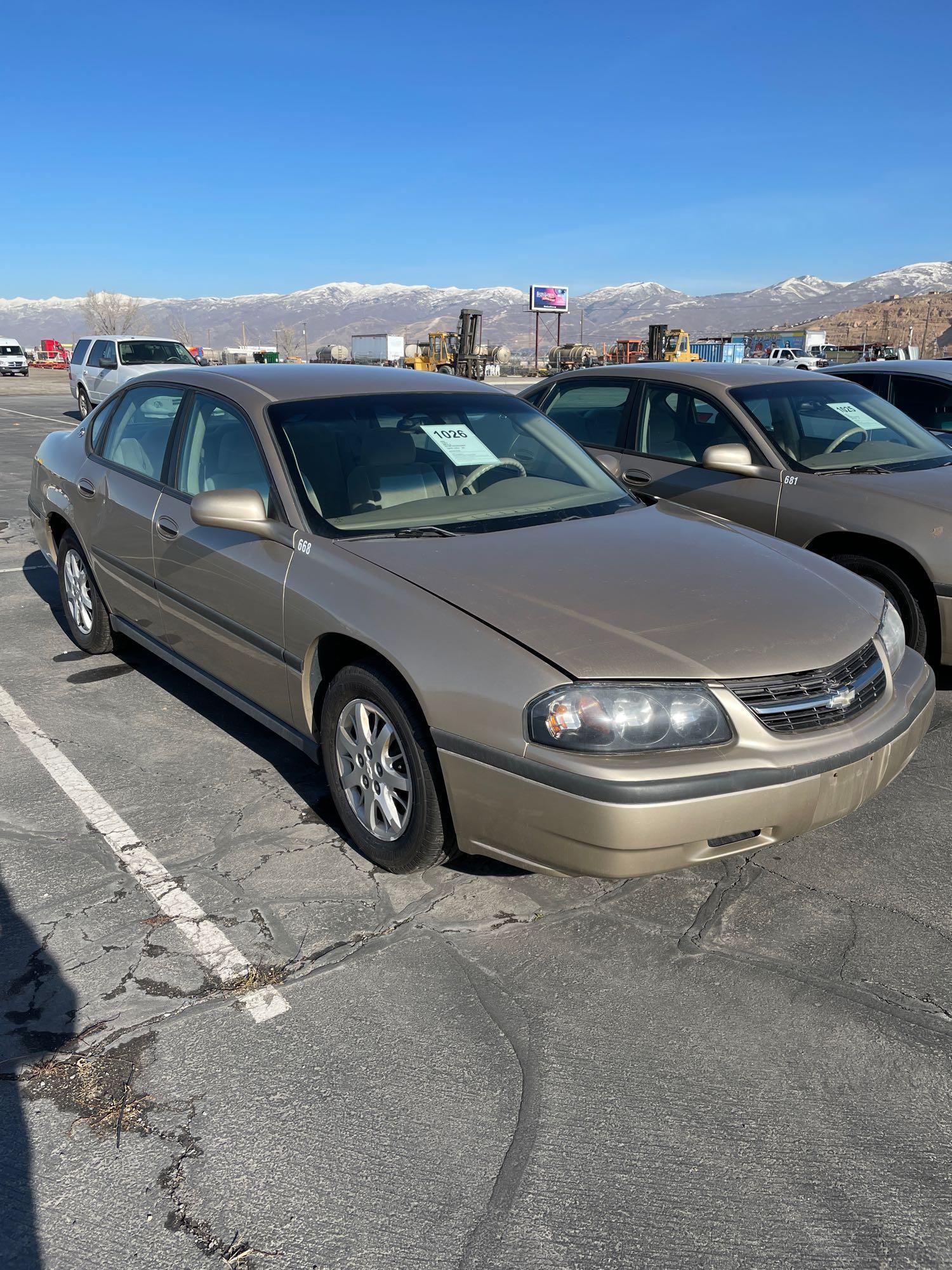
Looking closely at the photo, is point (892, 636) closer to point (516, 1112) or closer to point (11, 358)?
point (516, 1112)

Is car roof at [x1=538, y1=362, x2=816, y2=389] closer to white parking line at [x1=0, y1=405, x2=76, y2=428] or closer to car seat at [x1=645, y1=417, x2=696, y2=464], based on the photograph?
car seat at [x1=645, y1=417, x2=696, y2=464]

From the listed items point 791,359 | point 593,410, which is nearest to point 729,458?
point 593,410

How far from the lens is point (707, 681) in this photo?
270cm

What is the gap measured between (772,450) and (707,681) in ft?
10.9

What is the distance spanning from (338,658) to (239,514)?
644mm

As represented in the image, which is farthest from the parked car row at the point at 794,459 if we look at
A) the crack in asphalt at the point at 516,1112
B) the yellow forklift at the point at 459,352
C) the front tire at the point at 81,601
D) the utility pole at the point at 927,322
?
the utility pole at the point at 927,322

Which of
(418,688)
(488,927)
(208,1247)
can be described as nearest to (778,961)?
(488,927)

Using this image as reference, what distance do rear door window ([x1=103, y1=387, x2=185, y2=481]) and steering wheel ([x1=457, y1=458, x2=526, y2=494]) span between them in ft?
4.84

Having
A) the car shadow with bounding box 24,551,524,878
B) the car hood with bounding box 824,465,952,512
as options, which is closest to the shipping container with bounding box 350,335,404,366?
the car shadow with bounding box 24,551,524,878

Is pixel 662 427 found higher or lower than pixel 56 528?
higher

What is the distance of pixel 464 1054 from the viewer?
2473 millimetres

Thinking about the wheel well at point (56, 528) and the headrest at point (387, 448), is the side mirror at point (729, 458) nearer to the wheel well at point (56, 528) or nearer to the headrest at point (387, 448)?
the headrest at point (387, 448)

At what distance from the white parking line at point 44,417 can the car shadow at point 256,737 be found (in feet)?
53.4

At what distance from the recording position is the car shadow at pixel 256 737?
135 inches
